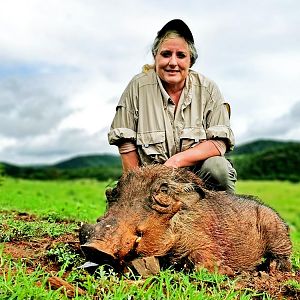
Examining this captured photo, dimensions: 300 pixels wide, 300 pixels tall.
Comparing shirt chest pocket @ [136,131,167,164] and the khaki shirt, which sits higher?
the khaki shirt

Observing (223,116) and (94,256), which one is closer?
(94,256)

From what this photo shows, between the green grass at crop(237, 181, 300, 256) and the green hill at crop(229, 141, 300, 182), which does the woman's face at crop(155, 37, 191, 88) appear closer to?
the green grass at crop(237, 181, 300, 256)

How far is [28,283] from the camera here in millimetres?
4410

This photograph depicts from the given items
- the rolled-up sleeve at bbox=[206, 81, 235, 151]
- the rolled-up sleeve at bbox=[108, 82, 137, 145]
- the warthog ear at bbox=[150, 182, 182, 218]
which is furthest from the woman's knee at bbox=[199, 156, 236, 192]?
the warthog ear at bbox=[150, 182, 182, 218]

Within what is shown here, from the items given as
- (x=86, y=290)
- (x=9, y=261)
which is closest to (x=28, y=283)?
(x=86, y=290)

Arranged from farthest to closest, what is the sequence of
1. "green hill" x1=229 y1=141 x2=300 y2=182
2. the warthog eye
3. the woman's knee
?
"green hill" x1=229 y1=141 x2=300 y2=182 → the woman's knee → the warthog eye

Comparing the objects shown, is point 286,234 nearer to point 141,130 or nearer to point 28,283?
point 141,130

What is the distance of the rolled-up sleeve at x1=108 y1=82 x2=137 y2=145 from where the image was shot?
688 cm

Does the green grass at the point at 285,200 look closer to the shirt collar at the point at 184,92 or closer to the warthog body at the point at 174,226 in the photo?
the shirt collar at the point at 184,92

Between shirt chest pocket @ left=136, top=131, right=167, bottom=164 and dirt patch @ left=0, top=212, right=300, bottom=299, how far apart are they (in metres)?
1.34

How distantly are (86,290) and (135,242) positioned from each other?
0.71 m

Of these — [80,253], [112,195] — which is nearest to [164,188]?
[112,195]

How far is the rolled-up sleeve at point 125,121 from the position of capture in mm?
6879

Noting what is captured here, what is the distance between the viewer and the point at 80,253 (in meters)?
5.71
